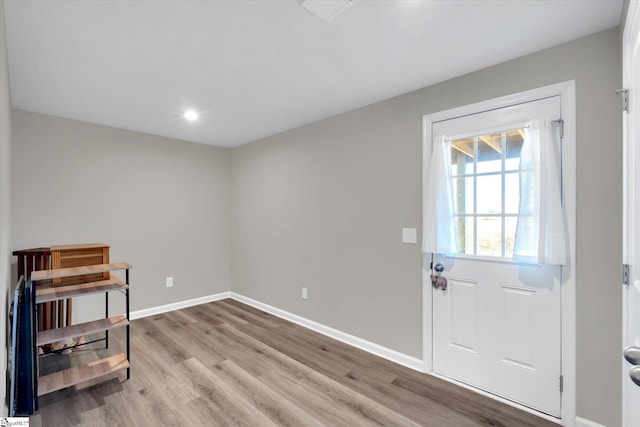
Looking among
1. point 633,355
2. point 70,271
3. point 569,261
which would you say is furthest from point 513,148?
point 70,271

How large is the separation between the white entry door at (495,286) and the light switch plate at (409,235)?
25 centimetres

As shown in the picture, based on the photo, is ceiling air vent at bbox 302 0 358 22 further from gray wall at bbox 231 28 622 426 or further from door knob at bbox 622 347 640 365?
door knob at bbox 622 347 640 365

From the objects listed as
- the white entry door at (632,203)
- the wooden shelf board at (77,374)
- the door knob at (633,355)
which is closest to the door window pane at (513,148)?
the white entry door at (632,203)

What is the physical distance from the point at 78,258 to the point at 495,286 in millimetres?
3276

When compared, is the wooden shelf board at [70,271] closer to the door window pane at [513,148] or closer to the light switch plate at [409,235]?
the light switch plate at [409,235]

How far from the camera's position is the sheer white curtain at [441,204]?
7.82 ft

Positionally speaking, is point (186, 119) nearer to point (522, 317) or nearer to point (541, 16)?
point (541, 16)

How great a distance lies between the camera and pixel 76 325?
221 centimetres

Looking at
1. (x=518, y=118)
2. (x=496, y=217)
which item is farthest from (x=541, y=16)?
(x=496, y=217)

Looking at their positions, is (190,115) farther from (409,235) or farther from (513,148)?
(513,148)

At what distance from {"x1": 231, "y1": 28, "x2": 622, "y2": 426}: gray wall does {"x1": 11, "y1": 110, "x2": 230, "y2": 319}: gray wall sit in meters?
0.41

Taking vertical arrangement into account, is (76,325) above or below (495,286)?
below

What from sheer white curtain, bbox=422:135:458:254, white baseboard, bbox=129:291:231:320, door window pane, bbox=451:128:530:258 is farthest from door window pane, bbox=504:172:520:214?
white baseboard, bbox=129:291:231:320

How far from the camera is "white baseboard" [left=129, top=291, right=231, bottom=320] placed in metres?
3.79
